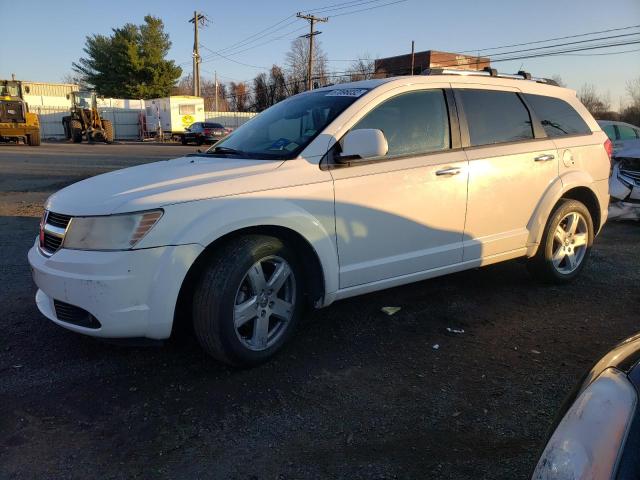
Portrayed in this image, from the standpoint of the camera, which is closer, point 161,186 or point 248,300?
point 161,186

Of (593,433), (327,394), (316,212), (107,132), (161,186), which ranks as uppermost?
(107,132)

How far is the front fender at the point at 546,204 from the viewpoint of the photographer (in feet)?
15.1

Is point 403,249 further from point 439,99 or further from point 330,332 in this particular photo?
point 439,99

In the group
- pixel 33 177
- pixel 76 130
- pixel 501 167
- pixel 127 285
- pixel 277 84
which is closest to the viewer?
pixel 127 285

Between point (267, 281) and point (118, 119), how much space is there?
46.7m

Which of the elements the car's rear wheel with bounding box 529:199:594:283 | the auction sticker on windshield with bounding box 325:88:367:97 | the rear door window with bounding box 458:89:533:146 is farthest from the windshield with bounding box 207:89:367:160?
the car's rear wheel with bounding box 529:199:594:283

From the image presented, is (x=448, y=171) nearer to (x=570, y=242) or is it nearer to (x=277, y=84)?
(x=570, y=242)

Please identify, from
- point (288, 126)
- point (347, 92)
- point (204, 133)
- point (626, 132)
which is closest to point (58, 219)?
point (288, 126)

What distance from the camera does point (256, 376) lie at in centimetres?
326

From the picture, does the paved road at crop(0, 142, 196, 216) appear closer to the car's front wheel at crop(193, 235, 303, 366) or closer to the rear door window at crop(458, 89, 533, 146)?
the car's front wheel at crop(193, 235, 303, 366)

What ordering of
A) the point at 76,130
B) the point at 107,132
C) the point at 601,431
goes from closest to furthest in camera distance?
the point at 601,431 < the point at 76,130 < the point at 107,132

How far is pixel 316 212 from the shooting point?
338cm

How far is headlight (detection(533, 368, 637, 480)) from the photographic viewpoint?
122cm

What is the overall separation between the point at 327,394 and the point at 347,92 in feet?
7.26
